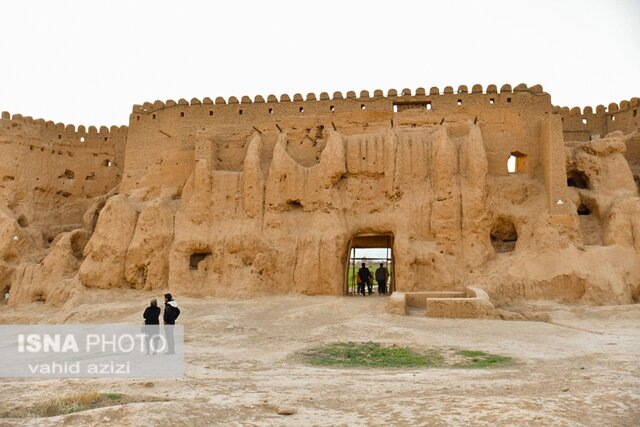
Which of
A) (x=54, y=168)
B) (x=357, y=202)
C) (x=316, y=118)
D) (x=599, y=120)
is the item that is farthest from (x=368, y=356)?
(x=54, y=168)

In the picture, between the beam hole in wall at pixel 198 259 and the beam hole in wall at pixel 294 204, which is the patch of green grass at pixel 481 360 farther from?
the beam hole in wall at pixel 198 259

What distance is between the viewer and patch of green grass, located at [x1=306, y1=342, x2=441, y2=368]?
8711 millimetres

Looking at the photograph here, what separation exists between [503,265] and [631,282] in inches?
138

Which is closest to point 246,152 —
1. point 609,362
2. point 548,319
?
point 548,319

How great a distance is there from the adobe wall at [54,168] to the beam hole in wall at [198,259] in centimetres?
696

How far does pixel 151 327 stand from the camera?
30.2ft

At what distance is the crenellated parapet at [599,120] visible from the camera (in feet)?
67.9

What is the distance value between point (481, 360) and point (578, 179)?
13021 millimetres

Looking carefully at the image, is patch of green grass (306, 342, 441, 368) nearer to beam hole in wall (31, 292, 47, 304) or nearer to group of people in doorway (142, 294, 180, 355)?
group of people in doorway (142, 294, 180, 355)

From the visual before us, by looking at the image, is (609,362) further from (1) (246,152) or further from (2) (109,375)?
(1) (246,152)

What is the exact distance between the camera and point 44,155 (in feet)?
74.6

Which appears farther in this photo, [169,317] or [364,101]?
[364,101]

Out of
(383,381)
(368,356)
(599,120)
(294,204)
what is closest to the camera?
(383,381)

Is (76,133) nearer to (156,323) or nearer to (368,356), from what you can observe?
(156,323)
